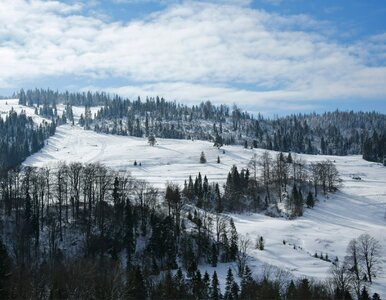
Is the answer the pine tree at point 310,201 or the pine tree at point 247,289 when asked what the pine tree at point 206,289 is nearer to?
the pine tree at point 247,289

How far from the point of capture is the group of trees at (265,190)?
12275 centimetres

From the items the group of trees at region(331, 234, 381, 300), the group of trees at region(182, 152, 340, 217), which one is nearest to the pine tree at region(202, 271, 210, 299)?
the group of trees at region(331, 234, 381, 300)

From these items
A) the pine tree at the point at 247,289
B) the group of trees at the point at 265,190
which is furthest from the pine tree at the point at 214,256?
the group of trees at the point at 265,190

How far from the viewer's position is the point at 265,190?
135 m

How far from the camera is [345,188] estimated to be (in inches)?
5630

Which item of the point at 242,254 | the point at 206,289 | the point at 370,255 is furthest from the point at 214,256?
the point at 370,255

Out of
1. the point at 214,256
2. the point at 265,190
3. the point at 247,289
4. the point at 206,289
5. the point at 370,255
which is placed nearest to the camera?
the point at 247,289

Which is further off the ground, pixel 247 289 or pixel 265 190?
pixel 265 190

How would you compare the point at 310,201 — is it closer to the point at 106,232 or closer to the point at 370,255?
the point at 370,255

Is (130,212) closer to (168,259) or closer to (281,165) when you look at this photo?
(168,259)

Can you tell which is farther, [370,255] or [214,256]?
[370,255]

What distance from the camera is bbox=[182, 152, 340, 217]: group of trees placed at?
122750mm

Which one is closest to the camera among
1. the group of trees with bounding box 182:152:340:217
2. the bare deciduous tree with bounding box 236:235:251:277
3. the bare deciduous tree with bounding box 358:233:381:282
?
the bare deciduous tree with bounding box 236:235:251:277

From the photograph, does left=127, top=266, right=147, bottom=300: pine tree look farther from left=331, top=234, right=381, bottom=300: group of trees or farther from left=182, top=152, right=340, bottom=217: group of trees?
left=182, top=152, right=340, bottom=217: group of trees
